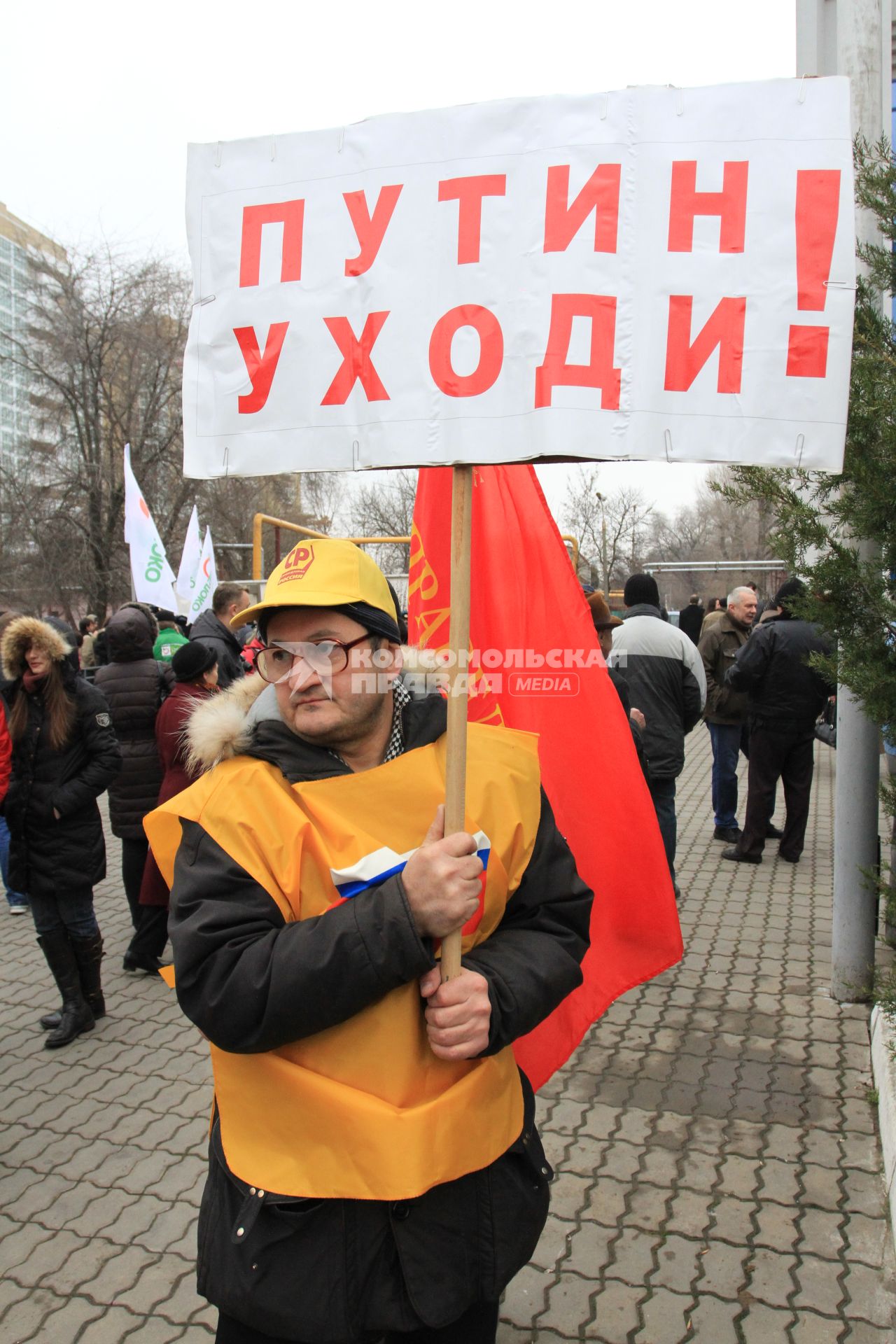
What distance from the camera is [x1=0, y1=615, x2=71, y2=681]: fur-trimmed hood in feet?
15.2

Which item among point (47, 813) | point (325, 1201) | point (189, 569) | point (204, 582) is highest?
point (189, 569)

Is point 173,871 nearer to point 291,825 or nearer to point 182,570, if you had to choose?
point 291,825

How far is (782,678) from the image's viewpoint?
730 centimetres

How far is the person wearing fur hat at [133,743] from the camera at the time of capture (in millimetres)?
5742

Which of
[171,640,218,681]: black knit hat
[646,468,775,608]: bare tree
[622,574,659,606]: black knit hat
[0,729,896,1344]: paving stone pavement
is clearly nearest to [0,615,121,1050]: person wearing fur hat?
[0,729,896,1344]: paving stone pavement

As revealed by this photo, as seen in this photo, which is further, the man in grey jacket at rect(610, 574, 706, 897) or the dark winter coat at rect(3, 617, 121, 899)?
the man in grey jacket at rect(610, 574, 706, 897)

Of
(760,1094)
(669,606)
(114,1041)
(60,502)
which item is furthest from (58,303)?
(760,1094)

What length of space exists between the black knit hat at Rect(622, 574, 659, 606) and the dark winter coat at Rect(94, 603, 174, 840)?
9.83ft

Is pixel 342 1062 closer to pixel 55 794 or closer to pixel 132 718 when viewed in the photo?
pixel 55 794

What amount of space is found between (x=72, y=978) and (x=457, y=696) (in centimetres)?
393

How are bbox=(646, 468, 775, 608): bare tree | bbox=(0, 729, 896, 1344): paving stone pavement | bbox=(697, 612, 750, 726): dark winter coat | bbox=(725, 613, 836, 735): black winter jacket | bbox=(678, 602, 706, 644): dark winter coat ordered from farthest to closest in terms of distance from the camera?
bbox=(646, 468, 775, 608): bare tree
bbox=(678, 602, 706, 644): dark winter coat
bbox=(697, 612, 750, 726): dark winter coat
bbox=(725, 613, 836, 735): black winter jacket
bbox=(0, 729, 896, 1344): paving stone pavement

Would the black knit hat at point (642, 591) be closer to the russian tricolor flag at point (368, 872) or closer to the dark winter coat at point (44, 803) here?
the dark winter coat at point (44, 803)

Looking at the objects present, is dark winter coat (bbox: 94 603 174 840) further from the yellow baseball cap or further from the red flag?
the yellow baseball cap

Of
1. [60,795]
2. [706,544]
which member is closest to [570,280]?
[60,795]
